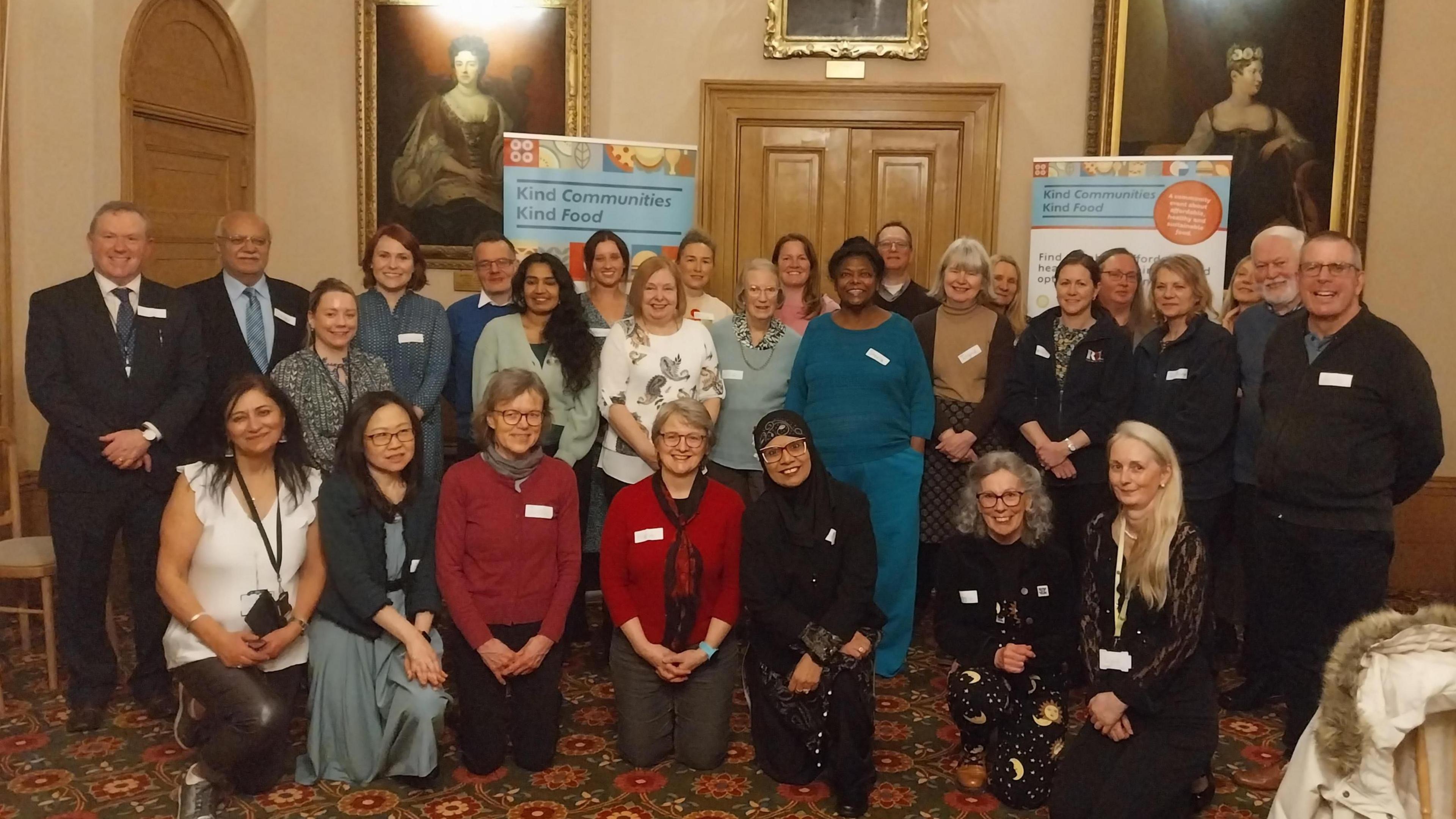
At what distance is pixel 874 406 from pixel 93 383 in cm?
265

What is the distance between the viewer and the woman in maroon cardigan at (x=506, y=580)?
352cm

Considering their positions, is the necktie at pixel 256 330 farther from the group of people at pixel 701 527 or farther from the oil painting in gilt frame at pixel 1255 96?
the oil painting in gilt frame at pixel 1255 96

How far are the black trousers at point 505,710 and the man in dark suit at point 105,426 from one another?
113 cm

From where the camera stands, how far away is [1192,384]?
13.2ft

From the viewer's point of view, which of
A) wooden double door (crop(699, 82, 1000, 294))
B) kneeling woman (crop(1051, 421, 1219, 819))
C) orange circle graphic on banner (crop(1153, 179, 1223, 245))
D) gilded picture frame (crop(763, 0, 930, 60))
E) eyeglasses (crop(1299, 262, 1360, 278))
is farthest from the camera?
wooden double door (crop(699, 82, 1000, 294))

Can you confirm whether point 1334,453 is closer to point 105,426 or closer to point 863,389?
point 863,389

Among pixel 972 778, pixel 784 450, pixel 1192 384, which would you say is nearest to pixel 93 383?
pixel 784 450

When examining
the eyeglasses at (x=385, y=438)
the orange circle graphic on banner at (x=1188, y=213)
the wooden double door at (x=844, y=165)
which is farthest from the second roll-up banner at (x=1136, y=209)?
the eyeglasses at (x=385, y=438)

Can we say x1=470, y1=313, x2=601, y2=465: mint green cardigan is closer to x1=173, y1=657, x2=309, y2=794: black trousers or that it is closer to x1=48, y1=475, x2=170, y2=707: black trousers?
x1=48, y1=475, x2=170, y2=707: black trousers

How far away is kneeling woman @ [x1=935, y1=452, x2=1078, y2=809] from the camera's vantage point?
3.40m

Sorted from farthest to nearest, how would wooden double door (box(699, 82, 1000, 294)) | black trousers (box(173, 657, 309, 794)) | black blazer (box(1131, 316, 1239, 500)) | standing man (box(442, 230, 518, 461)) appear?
1. wooden double door (box(699, 82, 1000, 294))
2. standing man (box(442, 230, 518, 461))
3. black blazer (box(1131, 316, 1239, 500))
4. black trousers (box(173, 657, 309, 794))

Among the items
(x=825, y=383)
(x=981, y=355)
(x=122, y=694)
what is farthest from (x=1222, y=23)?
(x=122, y=694)

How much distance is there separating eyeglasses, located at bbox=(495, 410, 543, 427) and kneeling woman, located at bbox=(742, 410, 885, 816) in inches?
27.0

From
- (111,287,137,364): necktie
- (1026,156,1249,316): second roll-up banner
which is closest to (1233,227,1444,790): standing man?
(1026,156,1249,316): second roll-up banner
